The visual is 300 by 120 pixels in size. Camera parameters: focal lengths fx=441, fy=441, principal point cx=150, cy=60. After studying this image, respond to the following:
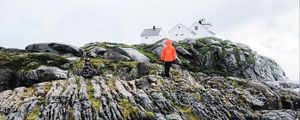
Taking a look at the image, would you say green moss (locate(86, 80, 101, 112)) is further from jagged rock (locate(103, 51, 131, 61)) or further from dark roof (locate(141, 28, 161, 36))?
dark roof (locate(141, 28, 161, 36))

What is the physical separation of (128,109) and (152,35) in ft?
321

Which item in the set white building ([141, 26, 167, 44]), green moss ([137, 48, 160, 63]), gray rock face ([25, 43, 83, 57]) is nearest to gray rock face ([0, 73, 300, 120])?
green moss ([137, 48, 160, 63])

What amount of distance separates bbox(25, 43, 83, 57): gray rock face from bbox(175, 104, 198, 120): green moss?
133 ft

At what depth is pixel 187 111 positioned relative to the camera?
1572 inches

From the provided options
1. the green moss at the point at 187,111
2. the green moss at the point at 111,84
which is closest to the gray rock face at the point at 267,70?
the green moss at the point at 111,84

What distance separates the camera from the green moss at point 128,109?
123 feet

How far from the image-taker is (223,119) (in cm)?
4009

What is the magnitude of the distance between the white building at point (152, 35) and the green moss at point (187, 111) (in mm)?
94234

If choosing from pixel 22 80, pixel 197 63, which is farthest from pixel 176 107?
pixel 197 63

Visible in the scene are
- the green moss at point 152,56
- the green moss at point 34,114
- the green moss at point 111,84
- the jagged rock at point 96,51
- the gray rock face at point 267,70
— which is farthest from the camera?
the gray rock face at point 267,70

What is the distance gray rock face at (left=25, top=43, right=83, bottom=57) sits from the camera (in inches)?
3081

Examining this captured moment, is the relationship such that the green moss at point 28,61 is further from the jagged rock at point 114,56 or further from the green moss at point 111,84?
the green moss at point 111,84

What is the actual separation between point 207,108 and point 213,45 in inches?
2175

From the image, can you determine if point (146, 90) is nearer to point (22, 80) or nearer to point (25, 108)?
point (25, 108)
